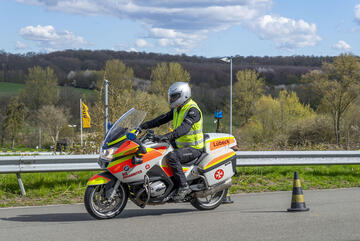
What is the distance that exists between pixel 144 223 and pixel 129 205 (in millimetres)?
2005

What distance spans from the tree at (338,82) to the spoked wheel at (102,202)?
174 feet

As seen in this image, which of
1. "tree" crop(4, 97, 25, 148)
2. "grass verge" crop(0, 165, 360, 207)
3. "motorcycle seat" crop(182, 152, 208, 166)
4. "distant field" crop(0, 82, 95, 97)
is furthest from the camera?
"distant field" crop(0, 82, 95, 97)

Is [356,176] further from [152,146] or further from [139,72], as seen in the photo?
[139,72]

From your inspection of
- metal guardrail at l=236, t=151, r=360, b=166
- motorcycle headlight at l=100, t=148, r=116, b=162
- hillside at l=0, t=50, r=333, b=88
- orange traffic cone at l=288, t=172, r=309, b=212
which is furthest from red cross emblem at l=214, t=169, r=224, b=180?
hillside at l=0, t=50, r=333, b=88

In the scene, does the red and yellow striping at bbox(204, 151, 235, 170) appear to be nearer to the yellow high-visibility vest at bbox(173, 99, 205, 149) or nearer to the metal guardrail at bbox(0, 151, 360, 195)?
the yellow high-visibility vest at bbox(173, 99, 205, 149)

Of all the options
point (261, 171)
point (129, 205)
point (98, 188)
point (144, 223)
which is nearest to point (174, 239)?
point (144, 223)

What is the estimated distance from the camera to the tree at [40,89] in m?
103

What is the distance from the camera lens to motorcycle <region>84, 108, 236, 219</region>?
286 inches

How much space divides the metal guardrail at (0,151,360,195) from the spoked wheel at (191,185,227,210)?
110 inches

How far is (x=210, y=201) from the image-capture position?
28.0ft

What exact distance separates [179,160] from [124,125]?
0.95 metres

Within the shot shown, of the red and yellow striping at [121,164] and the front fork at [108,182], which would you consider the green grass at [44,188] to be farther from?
the red and yellow striping at [121,164]

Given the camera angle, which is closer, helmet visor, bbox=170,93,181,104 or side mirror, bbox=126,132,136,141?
side mirror, bbox=126,132,136,141

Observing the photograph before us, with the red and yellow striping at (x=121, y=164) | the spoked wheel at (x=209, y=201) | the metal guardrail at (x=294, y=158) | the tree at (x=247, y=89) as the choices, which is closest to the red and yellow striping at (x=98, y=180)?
the red and yellow striping at (x=121, y=164)
